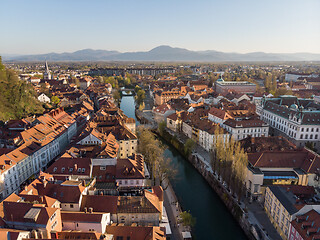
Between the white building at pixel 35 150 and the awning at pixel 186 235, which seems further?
the white building at pixel 35 150

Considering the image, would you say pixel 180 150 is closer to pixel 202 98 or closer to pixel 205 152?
pixel 205 152

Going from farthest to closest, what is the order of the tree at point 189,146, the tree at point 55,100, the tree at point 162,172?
the tree at point 55,100
the tree at point 189,146
the tree at point 162,172

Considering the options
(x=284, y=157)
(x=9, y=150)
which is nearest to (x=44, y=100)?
(x=9, y=150)

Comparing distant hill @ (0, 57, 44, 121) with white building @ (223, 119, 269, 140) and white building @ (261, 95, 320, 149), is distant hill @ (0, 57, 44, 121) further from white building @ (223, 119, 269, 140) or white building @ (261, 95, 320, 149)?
white building @ (261, 95, 320, 149)

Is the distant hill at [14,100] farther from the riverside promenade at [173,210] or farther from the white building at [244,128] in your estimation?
the white building at [244,128]

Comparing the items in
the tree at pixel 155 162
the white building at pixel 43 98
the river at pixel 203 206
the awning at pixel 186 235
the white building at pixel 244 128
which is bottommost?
the river at pixel 203 206

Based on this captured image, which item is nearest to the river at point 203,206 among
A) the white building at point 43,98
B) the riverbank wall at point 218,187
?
the riverbank wall at point 218,187
